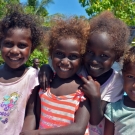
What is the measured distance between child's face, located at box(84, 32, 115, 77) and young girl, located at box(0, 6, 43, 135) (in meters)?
0.50

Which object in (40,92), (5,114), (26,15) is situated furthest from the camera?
(26,15)

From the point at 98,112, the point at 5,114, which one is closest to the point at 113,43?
the point at 98,112

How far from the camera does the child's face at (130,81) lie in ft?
6.52

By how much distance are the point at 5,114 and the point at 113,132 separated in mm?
895

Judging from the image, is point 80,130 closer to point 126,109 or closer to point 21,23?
point 126,109

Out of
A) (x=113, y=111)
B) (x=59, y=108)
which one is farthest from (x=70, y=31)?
(x=113, y=111)

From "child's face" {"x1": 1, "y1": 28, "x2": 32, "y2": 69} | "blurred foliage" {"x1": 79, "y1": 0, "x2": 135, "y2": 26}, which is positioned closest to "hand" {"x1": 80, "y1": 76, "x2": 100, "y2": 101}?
"child's face" {"x1": 1, "y1": 28, "x2": 32, "y2": 69}

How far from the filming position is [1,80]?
2.22 m

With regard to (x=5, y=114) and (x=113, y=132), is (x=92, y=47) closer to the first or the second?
(x=113, y=132)

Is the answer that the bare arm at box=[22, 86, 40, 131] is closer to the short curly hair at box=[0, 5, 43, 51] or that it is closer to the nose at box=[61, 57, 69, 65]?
the nose at box=[61, 57, 69, 65]

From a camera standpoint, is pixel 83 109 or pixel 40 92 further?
pixel 40 92

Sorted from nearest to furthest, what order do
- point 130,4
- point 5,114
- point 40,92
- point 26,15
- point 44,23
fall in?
point 40,92 → point 5,114 → point 26,15 → point 44,23 → point 130,4

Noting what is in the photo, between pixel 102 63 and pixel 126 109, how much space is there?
1.33 ft

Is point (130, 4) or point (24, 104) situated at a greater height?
point (130, 4)
